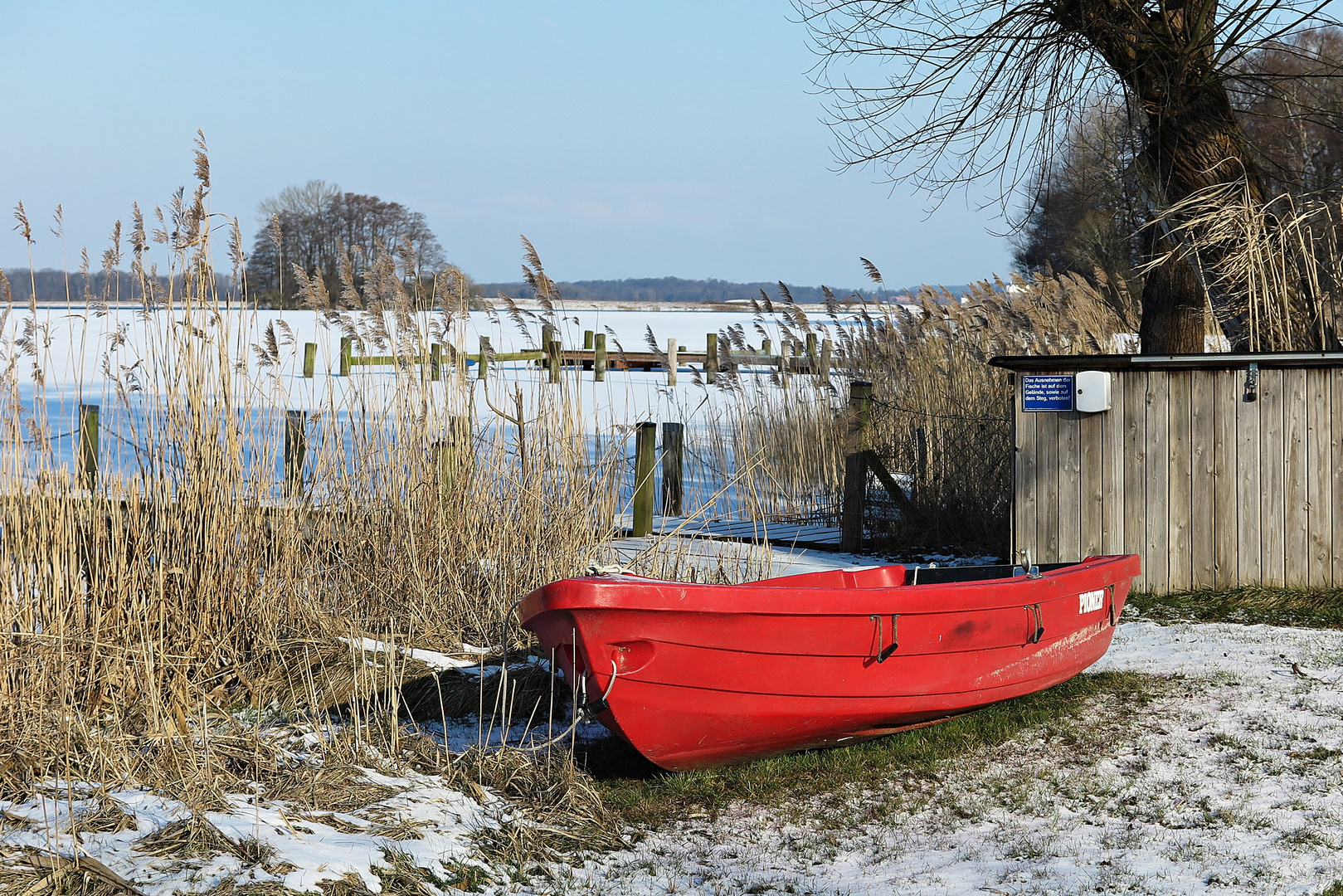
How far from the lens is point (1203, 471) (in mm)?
6609

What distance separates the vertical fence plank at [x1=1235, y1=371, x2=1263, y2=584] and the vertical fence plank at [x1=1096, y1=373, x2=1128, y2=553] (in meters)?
0.62

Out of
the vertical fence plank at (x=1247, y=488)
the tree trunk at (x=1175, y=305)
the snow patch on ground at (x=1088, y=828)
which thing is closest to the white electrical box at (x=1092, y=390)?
the vertical fence plank at (x=1247, y=488)

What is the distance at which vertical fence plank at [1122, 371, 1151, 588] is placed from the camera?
670cm

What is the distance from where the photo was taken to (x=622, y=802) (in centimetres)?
418

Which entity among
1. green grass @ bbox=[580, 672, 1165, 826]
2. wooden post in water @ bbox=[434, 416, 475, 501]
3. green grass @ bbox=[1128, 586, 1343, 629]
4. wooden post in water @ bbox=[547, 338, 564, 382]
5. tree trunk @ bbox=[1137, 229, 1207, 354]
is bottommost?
green grass @ bbox=[580, 672, 1165, 826]

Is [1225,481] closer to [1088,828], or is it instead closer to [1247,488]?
[1247,488]

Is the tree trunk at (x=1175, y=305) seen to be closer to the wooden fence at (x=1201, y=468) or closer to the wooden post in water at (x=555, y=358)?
the wooden fence at (x=1201, y=468)

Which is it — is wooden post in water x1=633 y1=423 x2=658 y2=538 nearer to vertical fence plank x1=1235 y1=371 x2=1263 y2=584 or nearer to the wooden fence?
the wooden fence

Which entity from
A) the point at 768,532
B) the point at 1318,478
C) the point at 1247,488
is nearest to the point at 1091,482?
the point at 1247,488

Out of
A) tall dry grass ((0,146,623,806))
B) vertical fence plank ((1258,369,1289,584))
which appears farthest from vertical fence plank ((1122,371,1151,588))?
tall dry grass ((0,146,623,806))

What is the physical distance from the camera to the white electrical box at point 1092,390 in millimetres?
6664

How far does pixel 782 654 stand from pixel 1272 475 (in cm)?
395

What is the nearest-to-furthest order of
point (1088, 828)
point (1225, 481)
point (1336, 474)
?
point (1088, 828), point (1336, 474), point (1225, 481)

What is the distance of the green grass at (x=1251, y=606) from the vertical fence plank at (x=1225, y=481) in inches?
5.6
